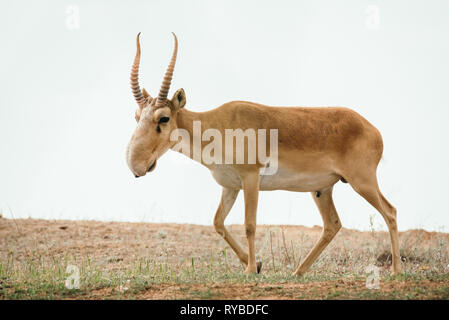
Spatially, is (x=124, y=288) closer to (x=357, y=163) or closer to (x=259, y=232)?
(x=357, y=163)

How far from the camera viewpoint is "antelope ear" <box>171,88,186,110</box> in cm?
752

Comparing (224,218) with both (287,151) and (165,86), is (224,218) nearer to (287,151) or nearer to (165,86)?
(287,151)

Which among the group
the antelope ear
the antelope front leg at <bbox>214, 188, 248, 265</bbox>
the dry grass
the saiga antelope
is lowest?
the dry grass

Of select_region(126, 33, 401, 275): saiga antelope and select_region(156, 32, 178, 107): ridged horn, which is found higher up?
select_region(156, 32, 178, 107): ridged horn

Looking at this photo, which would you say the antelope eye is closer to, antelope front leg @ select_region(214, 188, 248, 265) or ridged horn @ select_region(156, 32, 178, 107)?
ridged horn @ select_region(156, 32, 178, 107)

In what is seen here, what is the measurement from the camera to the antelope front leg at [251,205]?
7.34 metres

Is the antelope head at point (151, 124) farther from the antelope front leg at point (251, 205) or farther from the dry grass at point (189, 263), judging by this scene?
the dry grass at point (189, 263)

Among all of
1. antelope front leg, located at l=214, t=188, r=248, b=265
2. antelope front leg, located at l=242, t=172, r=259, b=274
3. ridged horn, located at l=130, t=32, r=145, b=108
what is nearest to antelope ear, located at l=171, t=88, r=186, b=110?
ridged horn, located at l=130, t=32, r=145, b=108

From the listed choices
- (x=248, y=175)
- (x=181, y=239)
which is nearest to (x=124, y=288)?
(x=248, y=175)

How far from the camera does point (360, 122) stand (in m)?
8.29

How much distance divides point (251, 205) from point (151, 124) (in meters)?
1.71

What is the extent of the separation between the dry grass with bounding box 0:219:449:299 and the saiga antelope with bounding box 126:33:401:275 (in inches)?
30.4
